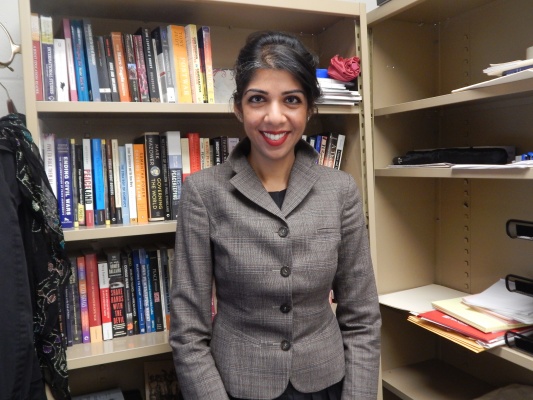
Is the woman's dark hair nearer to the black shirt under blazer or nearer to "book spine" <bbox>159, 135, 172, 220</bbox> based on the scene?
the black shirt under blazer

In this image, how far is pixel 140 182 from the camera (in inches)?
55.0

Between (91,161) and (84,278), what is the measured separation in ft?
1.15

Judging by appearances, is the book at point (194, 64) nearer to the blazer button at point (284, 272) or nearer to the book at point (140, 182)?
the book at point (140, 182)

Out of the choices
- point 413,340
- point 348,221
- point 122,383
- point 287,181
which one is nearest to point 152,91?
point 287,181

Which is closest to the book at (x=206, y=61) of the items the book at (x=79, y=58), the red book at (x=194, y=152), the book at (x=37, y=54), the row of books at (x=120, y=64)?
the row of books at (x=120, y=64)

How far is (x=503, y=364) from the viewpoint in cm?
163

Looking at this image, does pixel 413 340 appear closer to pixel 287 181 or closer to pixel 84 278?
pixel 287 181

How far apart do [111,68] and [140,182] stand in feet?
1.12

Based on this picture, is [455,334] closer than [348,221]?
No

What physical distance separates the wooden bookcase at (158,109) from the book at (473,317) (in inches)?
18.2

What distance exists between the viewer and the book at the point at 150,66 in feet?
4.50

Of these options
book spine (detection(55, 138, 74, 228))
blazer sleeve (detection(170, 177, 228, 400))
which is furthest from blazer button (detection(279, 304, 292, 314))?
book spine (detection(55, 138, 74, 228))

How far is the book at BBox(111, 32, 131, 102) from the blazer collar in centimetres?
41

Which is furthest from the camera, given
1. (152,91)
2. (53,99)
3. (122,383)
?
(122,383)
